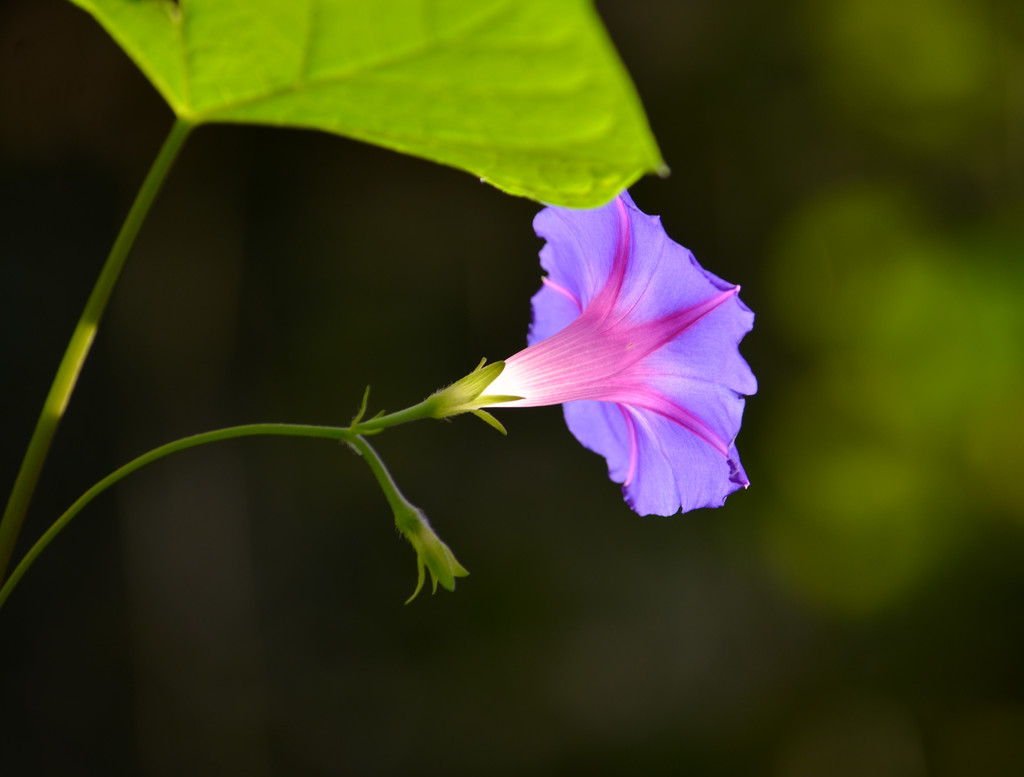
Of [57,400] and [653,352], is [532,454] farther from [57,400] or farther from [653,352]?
[57,400]

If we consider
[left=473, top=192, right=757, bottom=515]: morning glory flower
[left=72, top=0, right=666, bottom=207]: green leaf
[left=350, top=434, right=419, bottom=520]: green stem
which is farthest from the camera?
[left=473, top=192, right=757, bottom=515]: morning glory flower

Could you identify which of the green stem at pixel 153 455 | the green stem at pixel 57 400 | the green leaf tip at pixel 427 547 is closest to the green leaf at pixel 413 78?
the green stem at pixel 57 400

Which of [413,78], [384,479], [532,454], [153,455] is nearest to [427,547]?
[384,479]

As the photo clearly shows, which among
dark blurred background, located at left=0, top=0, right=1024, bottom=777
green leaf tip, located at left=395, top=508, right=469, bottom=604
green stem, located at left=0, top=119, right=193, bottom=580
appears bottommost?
dark blurred background, located at left=0, top=0, right=1024, bottom=777

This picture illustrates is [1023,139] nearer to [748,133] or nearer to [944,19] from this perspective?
[944,19]

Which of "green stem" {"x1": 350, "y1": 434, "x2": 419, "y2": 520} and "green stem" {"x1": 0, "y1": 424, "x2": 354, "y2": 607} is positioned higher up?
"green stem" {"x1": 0, "y1": 424, "x2": 354, "y2": 607}

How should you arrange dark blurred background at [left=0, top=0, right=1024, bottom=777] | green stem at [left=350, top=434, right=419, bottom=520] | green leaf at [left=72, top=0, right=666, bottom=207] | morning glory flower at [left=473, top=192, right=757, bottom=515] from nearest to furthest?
1. green leaf at [left=72, top=0, right=666, bottom=207]
2. green stem at [left=350, top=434, right=419, bottom=520]
3. morning glory flower at [left=473, top=192, right=757, bottom=515]
4. dark blurred background at [left=0, top=0, right=1024, bottom=777]

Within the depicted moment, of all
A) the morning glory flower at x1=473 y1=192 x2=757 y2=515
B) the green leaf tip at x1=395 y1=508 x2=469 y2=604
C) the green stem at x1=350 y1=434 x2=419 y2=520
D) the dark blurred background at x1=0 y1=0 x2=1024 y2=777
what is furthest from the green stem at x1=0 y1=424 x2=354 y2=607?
the dark blurred background at x1=0 y1=0 x2=1024 y2=777

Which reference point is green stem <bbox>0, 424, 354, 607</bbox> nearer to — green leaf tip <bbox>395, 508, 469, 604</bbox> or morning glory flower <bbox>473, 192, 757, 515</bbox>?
green leaf tip <bbox>395, 508, 469, 604</bbox>
